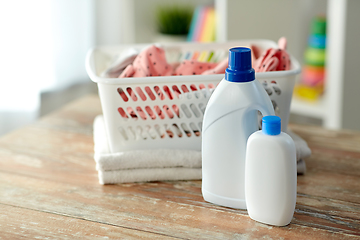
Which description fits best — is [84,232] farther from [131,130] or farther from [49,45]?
[49,45]

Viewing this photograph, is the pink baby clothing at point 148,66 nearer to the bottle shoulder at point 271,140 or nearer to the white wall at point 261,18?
the bottle shoulder at point 271,140

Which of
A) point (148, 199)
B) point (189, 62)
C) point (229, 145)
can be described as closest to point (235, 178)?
point (229, 145)

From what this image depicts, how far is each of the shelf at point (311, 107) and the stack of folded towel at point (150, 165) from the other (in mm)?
975

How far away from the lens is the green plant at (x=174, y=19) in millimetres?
2066

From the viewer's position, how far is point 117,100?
0.70 m

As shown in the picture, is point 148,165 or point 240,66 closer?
point 240,66

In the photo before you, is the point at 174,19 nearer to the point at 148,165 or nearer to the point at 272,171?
the point at 148,165

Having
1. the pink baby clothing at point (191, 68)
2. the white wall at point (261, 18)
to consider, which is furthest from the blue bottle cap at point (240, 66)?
the white wall at point (261, 18)

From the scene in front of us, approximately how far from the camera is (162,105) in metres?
0.71

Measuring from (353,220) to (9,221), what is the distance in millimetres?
514

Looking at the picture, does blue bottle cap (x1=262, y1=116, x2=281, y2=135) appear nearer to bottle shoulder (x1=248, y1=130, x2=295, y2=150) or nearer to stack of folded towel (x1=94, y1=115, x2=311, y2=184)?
bottle shoulder (x1=248, y1=130, x2=295, y2=150)

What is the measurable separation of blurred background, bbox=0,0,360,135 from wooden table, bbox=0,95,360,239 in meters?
0.66

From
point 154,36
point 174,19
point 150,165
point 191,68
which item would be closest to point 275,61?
point 191,68

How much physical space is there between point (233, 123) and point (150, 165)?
21 centimetres
